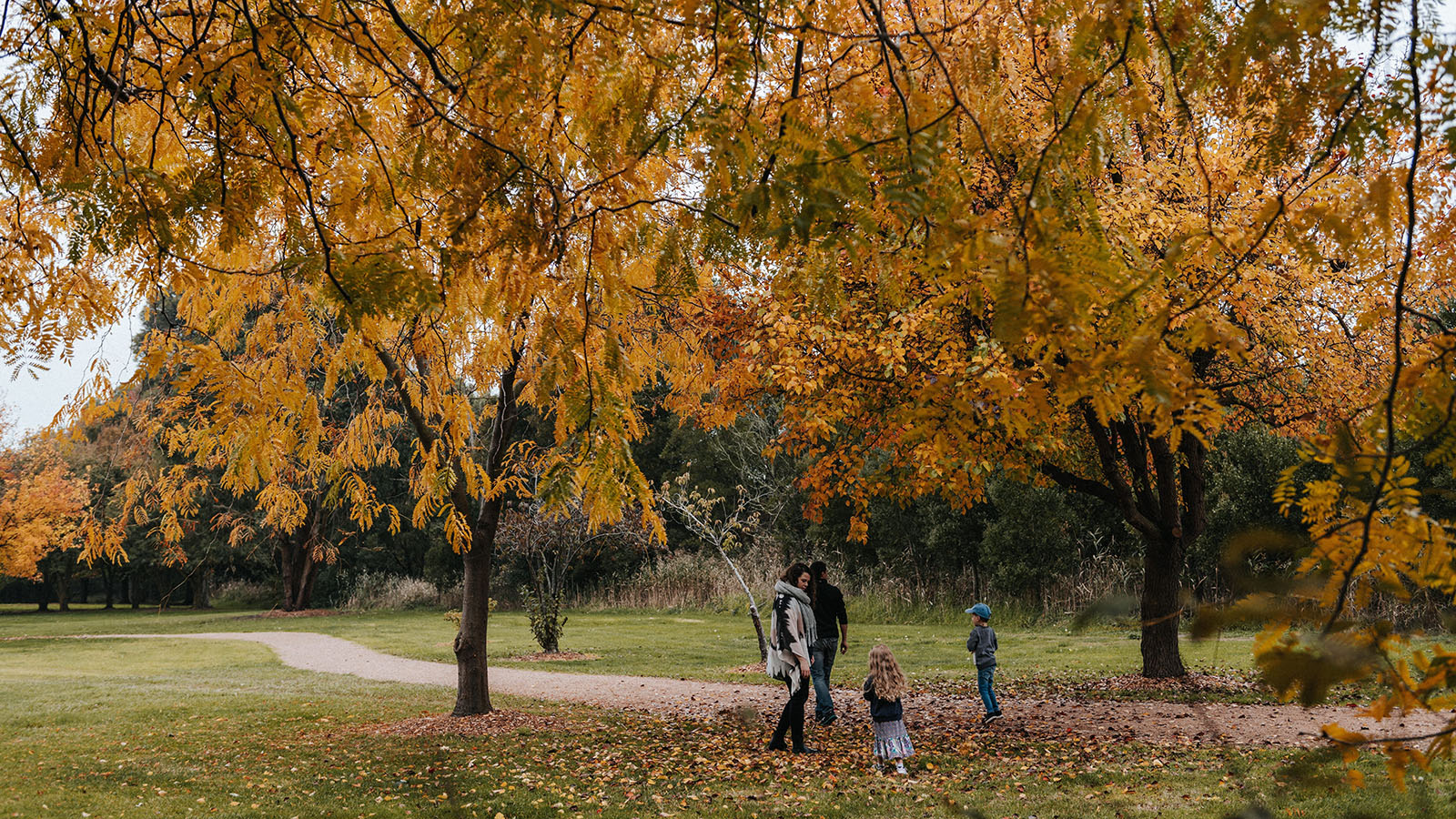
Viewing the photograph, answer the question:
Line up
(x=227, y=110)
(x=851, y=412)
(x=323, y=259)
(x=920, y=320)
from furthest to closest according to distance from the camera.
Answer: (x=851, y=412)
(x=920, y=320)
(x=227, y=110)
(x=323, y=259)

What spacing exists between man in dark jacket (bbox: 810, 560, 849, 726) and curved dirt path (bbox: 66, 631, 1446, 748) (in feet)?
1.58

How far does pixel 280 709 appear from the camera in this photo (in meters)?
11.8

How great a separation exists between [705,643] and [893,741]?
40.1ft

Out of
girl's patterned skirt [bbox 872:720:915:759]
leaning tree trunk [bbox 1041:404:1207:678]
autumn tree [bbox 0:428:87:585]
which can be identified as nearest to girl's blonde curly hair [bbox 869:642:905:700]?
girl's patterned skirt [bbox 872:720:915:759]

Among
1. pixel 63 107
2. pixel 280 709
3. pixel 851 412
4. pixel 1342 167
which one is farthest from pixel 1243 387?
pixel 280 709

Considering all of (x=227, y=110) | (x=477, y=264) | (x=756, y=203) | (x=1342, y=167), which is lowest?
(x=756, y=203)

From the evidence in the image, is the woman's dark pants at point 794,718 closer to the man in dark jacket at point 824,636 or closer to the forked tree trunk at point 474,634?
the man in dark jacket at point 824,636

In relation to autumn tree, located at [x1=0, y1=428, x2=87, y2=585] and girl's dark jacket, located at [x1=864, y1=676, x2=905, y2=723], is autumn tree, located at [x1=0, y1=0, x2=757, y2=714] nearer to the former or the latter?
girl's dark jacket, located at [x1=864, y1=676, x2=905, y2=723]

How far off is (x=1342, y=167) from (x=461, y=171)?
816cm

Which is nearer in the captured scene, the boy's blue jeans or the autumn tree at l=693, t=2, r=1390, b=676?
the autumn tree at l=693, t=2, r=1390, b=676

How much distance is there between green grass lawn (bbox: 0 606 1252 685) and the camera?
1406 centimetres

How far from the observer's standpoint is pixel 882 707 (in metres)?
7.24

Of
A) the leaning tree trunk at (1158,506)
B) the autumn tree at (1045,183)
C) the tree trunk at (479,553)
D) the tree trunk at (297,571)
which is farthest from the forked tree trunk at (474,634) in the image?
the tree trunk at (297,571)

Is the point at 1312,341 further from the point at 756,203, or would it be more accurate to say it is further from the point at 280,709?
the point at 280,709
